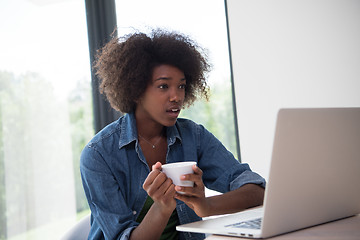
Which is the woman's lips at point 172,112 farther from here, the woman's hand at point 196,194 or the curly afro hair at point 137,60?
the woman's hand at point 196,194

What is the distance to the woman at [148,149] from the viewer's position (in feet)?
4.32

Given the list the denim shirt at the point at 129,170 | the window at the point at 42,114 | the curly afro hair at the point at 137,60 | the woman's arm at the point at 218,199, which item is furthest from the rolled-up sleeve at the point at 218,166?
the window at the point at 42,114

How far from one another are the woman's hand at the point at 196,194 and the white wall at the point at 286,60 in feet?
4.82

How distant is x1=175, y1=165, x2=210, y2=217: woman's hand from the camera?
1.05m

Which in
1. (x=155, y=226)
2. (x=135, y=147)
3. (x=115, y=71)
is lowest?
(x=155, y=226)

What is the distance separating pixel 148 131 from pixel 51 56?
1350mm

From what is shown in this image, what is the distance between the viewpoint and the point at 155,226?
1.21 metres

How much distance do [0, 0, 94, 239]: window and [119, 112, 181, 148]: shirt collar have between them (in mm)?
979

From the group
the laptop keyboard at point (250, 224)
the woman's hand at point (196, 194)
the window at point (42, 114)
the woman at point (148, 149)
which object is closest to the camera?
the laptop keyboard at point (250, 224)

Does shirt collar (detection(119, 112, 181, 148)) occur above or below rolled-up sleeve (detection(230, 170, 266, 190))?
above

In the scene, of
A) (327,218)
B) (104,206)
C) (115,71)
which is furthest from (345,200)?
(115,71)

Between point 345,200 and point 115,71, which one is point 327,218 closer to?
point 345,200

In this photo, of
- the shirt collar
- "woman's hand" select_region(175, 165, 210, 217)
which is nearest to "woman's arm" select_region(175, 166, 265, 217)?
"woman's hand" select_region(175, 165, 210, 217)

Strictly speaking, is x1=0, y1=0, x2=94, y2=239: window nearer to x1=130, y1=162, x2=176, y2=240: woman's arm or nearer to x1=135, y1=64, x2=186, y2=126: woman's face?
x1=135, y1=64, x2=186, y2=126: woman's face
